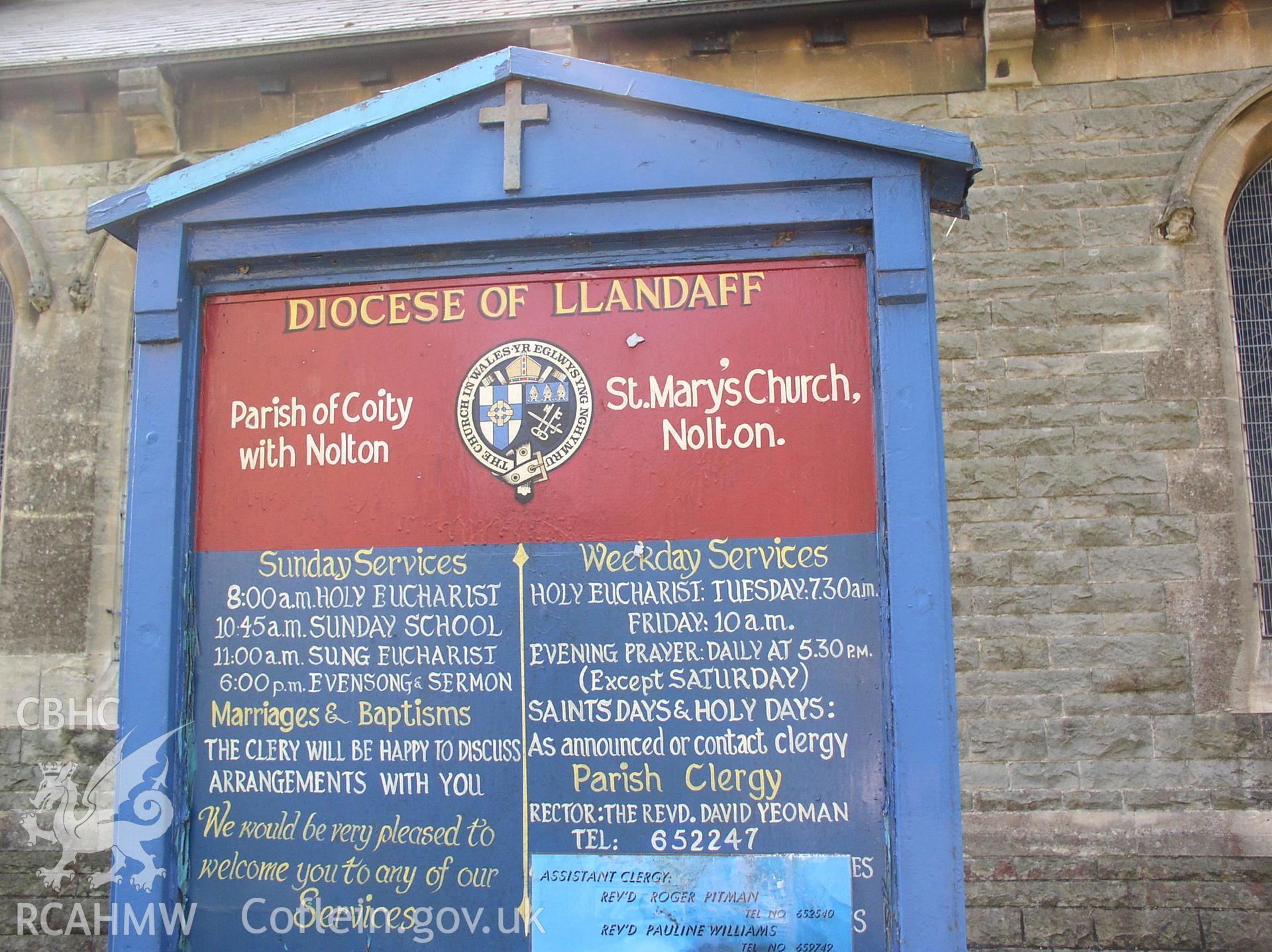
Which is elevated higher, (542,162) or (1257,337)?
(1257,337)

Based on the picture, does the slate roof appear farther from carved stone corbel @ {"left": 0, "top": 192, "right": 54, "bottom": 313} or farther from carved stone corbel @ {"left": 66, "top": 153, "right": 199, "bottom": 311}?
carved stone corbel @ {"left": 0, "top": 192, "right": 54, "bottom": 313}

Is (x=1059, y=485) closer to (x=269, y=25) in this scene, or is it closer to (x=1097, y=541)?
(x=1097, y=541)

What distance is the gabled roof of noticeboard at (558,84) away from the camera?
2.37m

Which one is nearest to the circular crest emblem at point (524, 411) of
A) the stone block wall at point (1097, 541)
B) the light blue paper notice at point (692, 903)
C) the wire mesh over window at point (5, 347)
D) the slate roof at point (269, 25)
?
the light blue paper notice at point (692, 903)

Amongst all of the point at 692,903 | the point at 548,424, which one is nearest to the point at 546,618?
the point at 548,424

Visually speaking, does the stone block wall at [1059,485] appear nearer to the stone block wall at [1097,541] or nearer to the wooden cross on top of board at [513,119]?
the stone block wall at [1097,541]

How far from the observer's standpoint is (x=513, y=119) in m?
2.51

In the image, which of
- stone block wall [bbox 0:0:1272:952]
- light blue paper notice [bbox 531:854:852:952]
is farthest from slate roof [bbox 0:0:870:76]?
light blue paper notice [bbox 531:854:852:952]

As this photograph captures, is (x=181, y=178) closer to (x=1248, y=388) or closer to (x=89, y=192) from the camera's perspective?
(x=89, y=192)

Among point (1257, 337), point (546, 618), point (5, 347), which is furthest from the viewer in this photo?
point (5, 347)

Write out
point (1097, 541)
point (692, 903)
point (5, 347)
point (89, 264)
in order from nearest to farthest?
1. point (692, 903)
2. point (1097, 541)
3. point (89, 264)
4. point (5, 347)

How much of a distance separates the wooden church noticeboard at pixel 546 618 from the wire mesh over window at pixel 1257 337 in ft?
13.4

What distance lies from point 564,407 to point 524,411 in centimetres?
11

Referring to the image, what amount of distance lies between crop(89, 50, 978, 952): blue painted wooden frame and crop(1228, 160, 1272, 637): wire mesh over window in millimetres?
3815
